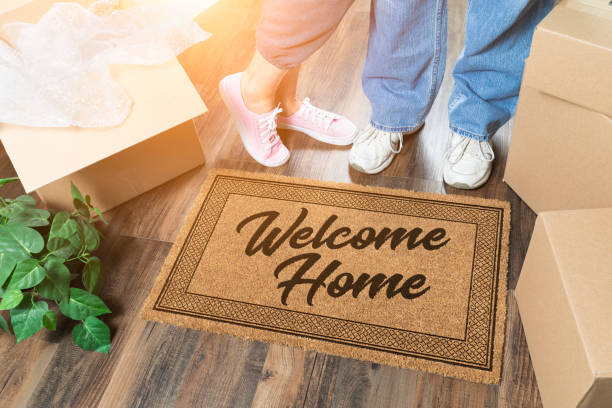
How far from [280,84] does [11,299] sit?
80cm

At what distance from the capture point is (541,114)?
944mm

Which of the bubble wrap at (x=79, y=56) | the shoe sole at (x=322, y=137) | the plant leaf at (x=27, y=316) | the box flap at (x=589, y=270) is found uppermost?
the bubble wrap at (x=79, y=56)

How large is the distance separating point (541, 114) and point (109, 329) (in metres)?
0.98

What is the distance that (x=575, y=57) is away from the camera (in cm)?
79

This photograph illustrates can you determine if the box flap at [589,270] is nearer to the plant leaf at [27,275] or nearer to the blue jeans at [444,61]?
the blue jeans at [444,61]

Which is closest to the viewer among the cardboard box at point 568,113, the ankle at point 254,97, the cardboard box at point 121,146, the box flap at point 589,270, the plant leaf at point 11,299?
the box flap at point 589,270

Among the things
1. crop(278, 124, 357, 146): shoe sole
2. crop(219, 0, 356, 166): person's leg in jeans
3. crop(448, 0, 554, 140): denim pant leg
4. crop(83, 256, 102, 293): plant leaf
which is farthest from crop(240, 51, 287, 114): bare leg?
crop(83, 256, 102, 293): plant leaf

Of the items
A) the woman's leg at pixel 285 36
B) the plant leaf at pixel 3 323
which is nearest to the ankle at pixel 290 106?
the woman's leg at pixel 285 36

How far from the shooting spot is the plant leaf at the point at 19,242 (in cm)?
92

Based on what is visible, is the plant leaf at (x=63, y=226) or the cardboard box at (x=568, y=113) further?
the plant leaf at (x=63, y=226)

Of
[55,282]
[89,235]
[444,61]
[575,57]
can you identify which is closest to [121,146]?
[89,235]

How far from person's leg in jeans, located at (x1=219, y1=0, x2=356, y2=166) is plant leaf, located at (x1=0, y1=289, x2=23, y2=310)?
64cm

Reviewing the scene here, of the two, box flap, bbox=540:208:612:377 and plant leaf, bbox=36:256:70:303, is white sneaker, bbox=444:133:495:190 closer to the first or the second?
box flap, bbox=540:208:612:377

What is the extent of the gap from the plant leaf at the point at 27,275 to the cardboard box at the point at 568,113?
38.5 inches
